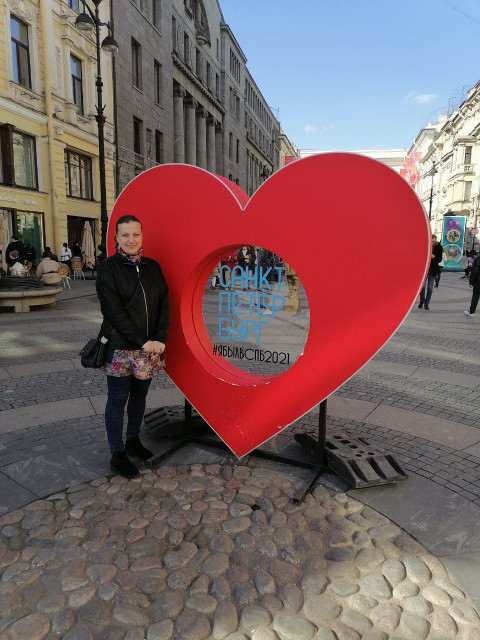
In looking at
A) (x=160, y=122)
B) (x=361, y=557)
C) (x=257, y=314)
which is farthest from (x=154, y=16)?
(x=361, y=557)

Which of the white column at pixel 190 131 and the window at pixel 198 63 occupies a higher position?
the window at pixel 198 63

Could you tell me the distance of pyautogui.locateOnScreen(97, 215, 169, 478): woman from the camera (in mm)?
3148

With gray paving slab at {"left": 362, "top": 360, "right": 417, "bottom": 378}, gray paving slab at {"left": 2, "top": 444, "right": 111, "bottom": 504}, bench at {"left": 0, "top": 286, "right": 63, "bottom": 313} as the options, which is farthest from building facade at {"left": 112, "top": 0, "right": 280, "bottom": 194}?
gray paving slab at {"left": 2, "top": 444, "right": 111, "bottom": 504}

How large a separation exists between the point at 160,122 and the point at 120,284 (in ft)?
95.7

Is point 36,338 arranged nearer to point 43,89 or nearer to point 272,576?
point 272,576

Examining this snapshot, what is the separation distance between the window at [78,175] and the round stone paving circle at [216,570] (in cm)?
2112

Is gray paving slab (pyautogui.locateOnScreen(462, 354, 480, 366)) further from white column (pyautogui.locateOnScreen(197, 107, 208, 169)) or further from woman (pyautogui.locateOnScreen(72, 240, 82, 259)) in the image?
white column (pyautogui.locateOnScreen(197, 107, 208, 169))

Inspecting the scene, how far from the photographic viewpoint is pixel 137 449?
3674mm

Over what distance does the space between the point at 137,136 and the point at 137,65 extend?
155 inches

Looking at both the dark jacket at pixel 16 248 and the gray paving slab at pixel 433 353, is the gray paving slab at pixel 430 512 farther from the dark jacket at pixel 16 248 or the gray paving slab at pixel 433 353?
the dark jacket at pixel 16 248

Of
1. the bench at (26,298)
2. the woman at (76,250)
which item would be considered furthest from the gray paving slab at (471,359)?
the woman at (76,250)

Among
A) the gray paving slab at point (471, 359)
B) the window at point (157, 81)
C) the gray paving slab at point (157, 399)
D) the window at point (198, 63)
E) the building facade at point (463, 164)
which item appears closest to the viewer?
the gray paving slab at point (157, 399)

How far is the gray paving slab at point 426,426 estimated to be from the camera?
4039 millimetres

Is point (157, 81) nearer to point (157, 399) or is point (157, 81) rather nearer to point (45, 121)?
point (45, 121)
